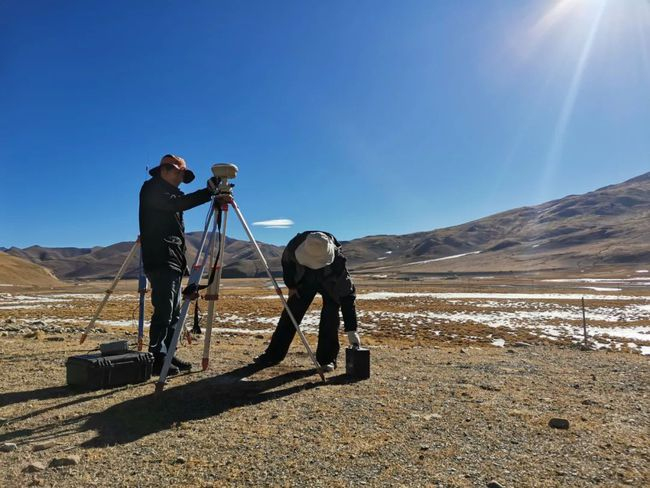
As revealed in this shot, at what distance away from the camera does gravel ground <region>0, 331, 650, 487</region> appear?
3.57 m

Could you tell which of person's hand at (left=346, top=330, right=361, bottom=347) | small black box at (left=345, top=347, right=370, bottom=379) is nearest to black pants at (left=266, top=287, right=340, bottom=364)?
person's hand at (left=346, top=330, right=361, bottom=347)

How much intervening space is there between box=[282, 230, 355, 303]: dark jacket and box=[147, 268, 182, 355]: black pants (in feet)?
5.80

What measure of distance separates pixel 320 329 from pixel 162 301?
261 cm

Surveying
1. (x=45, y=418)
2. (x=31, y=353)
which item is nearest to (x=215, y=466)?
(x=45, y=418)

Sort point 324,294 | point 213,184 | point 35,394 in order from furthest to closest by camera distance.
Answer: point 324,294, point 213,184, point 35,394

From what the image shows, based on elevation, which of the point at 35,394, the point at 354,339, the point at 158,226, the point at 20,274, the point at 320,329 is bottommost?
the point at 35,394

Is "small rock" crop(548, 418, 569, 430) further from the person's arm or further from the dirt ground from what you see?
the person's arm

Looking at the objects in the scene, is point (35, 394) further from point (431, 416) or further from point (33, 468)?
point (431, 416)

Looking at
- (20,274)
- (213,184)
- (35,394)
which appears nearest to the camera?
(35,394)

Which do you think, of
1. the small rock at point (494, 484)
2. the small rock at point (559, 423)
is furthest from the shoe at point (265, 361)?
the small rock at point (494, 484)

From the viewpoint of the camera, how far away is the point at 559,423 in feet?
15.5

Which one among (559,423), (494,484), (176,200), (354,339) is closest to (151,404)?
(176,200)

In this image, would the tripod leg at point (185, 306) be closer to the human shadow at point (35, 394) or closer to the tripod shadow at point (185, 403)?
the tripod shadow at point (185, 403)

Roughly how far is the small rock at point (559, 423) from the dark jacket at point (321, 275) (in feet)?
11.4
